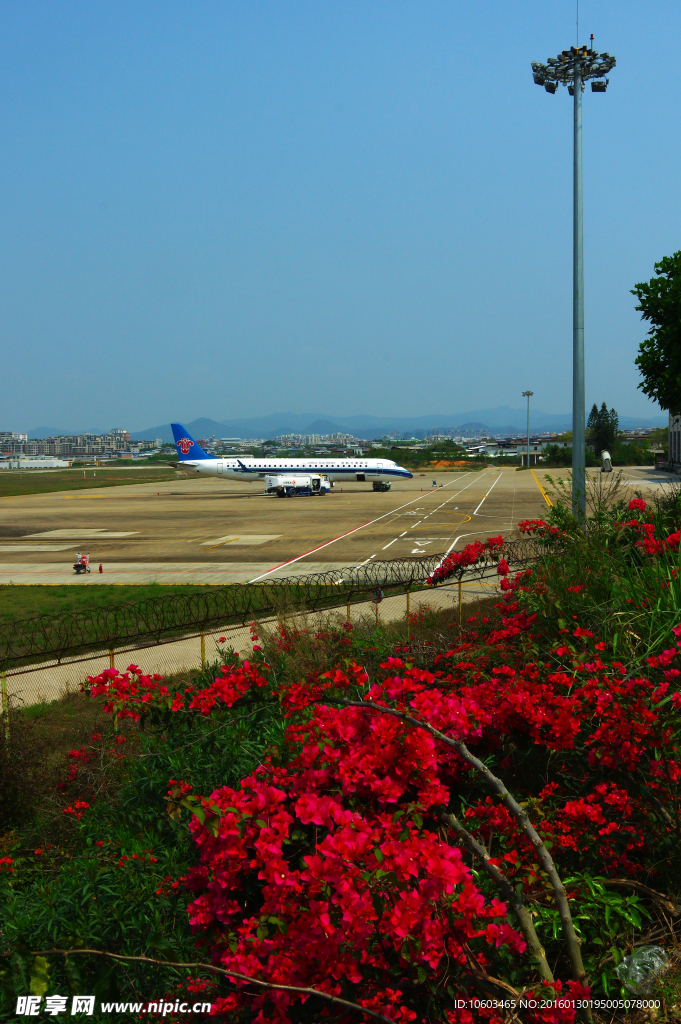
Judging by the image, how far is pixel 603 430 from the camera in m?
165

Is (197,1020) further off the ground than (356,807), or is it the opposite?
(356,807)

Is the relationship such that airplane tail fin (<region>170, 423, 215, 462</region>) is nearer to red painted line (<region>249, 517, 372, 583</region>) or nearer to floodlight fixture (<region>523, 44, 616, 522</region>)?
red painted line (<region>249, 517, 372, 583</region>)

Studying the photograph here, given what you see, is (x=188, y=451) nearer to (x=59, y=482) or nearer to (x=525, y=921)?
(x=59, y=482)

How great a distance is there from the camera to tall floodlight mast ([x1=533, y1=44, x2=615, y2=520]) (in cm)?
1999

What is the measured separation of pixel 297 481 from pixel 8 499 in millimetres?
33368

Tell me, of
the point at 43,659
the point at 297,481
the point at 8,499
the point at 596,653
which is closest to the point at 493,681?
the point at 596,653

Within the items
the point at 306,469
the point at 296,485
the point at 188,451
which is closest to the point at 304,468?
the point at 306,469

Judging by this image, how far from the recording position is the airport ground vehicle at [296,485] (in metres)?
73.6

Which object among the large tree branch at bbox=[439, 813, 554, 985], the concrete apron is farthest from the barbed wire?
the large tree branch at bbox=[439, 813, 554, 985]

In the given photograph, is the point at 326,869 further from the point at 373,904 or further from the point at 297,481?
the point at 297,481

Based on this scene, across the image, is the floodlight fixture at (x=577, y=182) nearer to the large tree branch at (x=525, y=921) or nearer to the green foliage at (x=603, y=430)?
the large tree branch at (x=525, y=921)

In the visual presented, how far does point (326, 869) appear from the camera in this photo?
4039 mm

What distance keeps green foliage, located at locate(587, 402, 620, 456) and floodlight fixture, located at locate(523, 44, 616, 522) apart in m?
137

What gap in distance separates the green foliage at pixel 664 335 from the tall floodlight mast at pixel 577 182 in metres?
22.7
